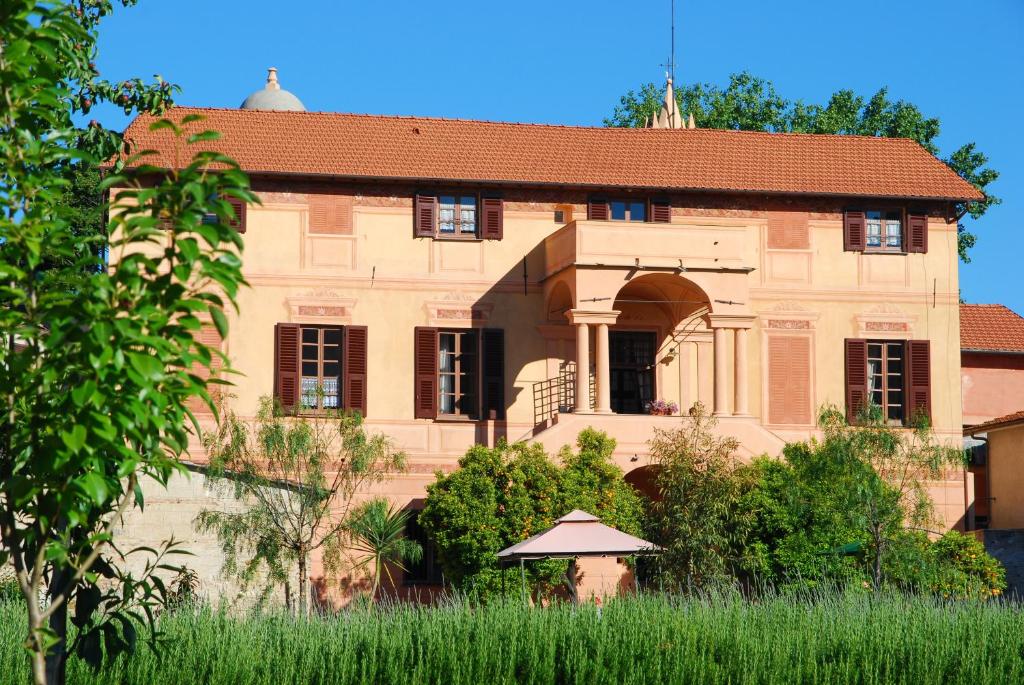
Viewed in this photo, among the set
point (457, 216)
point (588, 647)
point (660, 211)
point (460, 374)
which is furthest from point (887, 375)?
point (588, 647)

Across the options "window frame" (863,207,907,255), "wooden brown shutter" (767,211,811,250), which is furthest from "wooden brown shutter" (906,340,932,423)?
"wooden brown shutter" (767,211,811,250)

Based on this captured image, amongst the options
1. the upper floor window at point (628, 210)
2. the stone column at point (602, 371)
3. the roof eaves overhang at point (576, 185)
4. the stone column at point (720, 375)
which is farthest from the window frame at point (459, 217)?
the stone column at point (720, 375)

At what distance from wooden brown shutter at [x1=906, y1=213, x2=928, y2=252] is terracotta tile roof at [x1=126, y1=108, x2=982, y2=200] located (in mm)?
633

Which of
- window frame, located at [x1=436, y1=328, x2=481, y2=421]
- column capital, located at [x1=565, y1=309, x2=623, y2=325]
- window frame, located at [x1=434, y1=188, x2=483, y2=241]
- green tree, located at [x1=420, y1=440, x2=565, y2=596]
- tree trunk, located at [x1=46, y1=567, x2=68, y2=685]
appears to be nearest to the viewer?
tree trunk, located at [x1=46, y1=567, x2=68, y2=685]

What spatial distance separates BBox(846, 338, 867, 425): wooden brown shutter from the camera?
99.7ft

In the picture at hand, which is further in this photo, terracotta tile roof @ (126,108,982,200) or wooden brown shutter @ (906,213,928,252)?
wooden brown shutter @ (906,213,928,252)

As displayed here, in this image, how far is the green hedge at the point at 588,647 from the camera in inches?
518

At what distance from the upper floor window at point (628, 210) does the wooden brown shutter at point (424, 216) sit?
3599 millimetres

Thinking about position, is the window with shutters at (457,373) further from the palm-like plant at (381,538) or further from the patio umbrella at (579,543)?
the patio umbrella at (579,543)

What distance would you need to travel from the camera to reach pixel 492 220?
29.7 m

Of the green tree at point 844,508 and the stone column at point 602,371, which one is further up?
the stone column at point 602,371

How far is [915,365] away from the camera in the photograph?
3069cm

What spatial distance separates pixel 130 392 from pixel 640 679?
322 inches

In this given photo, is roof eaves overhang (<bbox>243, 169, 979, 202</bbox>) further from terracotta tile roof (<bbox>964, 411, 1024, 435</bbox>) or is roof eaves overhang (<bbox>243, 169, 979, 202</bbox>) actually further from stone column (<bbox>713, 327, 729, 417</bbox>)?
terracotta tile roof (<bbox>964, 411, 1024, 435</bbox>)
